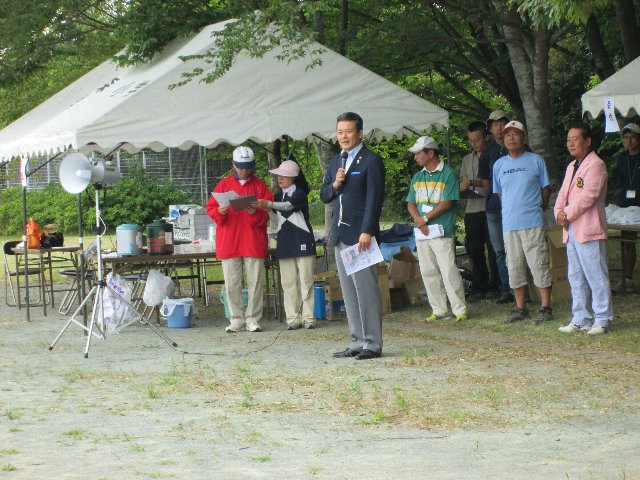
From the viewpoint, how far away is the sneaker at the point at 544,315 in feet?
41.0

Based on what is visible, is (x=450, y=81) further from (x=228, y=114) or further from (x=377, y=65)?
(x=228, y=114)

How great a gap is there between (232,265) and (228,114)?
1666mm

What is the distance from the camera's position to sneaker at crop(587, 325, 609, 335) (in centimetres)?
1145

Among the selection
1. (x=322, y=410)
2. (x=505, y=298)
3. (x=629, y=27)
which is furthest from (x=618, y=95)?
A: (x=629, y=27)

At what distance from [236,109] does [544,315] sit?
4.01 m

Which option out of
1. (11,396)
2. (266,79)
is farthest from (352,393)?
(266,79)

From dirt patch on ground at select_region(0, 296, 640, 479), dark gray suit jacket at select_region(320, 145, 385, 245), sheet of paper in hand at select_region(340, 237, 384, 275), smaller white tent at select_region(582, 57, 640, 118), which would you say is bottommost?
dirt patch on ground at select_region(0, 296, 640, 479)

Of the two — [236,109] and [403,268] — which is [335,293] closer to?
[403,268]

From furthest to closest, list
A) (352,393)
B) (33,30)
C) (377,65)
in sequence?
(33,30)
(377,65)
(352,393)

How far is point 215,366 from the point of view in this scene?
10.4 m

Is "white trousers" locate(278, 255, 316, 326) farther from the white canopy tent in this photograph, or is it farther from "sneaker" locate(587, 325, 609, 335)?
"sneaker" locate(587, 325, 609, 335)

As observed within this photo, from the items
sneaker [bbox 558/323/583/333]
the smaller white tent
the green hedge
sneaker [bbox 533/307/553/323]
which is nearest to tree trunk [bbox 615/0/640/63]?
the smaller white tent

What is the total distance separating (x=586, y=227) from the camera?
11562 millimetres

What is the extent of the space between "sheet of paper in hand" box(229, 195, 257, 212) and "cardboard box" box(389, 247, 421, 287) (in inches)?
107
